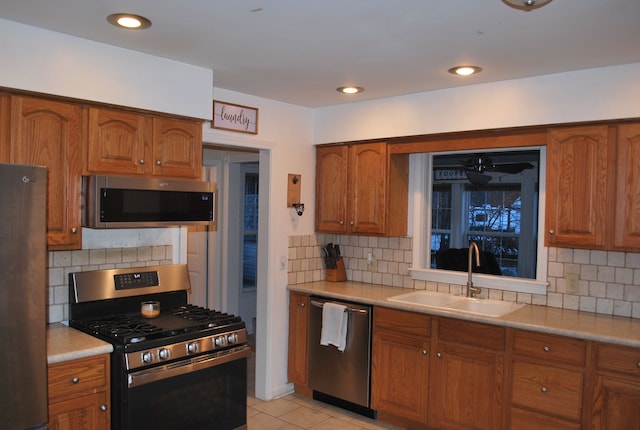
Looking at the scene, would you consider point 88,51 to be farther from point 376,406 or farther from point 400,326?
point 376,406

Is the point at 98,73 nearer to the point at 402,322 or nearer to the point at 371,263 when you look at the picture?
the point at 402,322

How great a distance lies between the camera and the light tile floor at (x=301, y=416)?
3660mm

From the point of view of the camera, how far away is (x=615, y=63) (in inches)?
117

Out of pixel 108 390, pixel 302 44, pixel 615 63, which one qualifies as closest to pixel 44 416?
pixel 108 390

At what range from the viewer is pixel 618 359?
2.74m

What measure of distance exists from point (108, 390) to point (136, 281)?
2.64 ft

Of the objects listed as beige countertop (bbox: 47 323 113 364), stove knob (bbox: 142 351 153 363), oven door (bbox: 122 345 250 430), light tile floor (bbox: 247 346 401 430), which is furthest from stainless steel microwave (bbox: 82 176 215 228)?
light tile floor (bbox: 247 346 401 430)

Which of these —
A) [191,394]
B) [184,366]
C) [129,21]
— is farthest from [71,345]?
[129,21]

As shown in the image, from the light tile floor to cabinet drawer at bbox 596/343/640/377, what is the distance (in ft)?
4.89

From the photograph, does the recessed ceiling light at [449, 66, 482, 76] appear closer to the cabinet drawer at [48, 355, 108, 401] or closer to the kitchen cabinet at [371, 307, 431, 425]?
the kitchen cabinet at [371, 307, 431, 425]

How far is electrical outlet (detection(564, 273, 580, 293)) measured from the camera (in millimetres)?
3395

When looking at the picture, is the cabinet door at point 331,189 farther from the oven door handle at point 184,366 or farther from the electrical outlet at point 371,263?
the oven door handle at point 184,366

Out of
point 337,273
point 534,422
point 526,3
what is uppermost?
point 526,3

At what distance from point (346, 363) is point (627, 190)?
2191mm
